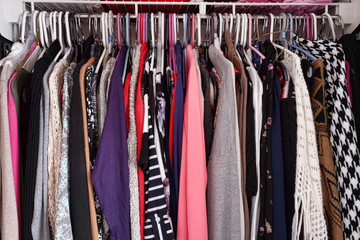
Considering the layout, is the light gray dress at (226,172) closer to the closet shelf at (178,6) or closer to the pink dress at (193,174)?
the pink dress at (193,174)

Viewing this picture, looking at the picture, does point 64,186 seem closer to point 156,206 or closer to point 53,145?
point 53,145

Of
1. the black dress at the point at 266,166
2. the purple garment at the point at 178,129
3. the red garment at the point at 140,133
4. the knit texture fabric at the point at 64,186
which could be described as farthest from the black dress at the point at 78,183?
the black dress at the point at 266,166

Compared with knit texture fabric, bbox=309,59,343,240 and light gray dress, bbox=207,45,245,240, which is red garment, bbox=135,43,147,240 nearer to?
light gray dress, bbox=207,45,245,240

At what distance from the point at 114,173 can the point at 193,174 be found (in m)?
0.21

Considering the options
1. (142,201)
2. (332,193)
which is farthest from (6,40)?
(332,193)

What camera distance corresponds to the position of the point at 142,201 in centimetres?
72

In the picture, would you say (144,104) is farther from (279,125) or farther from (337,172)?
(337,172)

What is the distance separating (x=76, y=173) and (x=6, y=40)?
1.82 ft

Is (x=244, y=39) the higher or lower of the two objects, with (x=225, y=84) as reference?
higher

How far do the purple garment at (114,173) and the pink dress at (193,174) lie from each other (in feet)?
0.50

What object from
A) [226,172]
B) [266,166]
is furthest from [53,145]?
[266,166]

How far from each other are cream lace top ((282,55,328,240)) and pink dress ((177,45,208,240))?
259 mm

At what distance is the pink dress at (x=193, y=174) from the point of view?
69 centimetres

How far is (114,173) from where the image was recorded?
688 millimetres
